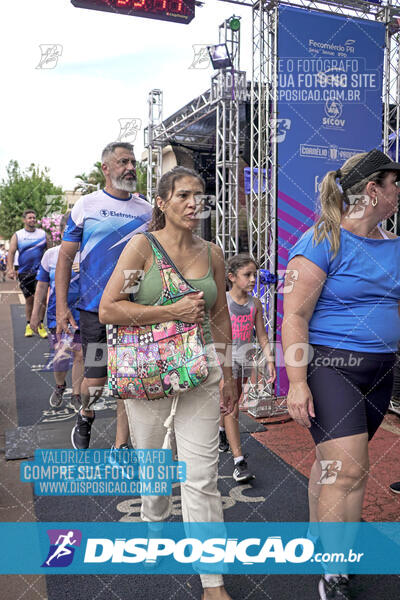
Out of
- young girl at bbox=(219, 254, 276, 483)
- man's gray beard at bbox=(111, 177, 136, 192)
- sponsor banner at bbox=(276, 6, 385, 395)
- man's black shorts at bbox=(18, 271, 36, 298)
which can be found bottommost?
man's black shorts at bbox=(18, 271, 36, 298)

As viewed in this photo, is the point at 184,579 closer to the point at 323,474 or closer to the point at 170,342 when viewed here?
the point at 323,474

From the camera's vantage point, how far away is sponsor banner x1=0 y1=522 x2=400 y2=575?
2451mm

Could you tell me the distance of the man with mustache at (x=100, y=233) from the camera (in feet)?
11.2

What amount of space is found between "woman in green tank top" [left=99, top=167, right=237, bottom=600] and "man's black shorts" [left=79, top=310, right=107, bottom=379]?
138 centimetres

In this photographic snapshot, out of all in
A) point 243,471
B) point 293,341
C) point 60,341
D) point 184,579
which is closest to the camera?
point 293,341

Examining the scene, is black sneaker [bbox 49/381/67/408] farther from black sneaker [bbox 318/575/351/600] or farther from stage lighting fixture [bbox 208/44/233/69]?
stage lighting fixture [bbox 208/44/233/69]

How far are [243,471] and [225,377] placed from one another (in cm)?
121

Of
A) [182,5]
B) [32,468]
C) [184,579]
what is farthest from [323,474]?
[182,5]

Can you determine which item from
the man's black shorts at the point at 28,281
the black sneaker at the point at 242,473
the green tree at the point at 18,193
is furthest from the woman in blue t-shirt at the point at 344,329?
the green tree at the point at 18,193

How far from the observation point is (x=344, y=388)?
2102 mm

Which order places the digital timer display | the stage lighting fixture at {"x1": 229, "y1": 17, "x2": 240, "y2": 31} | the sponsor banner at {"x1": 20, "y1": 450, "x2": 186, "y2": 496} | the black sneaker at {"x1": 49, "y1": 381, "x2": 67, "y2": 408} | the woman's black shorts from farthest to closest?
the stage lighting fixture at {"x1": 229, "y1": 17, "x2": 240, "y2": 31}, the digital timer display, the black sneaker at {"x1": 49, "y1": 381, "x2": 67, "y2": 408}, the sponsor banner at {"x1": 20, "y1": 450, "x2": 186, "y2": 496}, the woman's black shorts

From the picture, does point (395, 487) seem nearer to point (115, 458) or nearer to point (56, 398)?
point (115, 458)

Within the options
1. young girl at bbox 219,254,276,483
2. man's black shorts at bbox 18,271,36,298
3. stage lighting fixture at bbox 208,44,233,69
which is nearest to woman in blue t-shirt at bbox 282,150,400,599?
young girl at bbox 219,254,276,483

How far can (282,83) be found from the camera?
4824 mm
